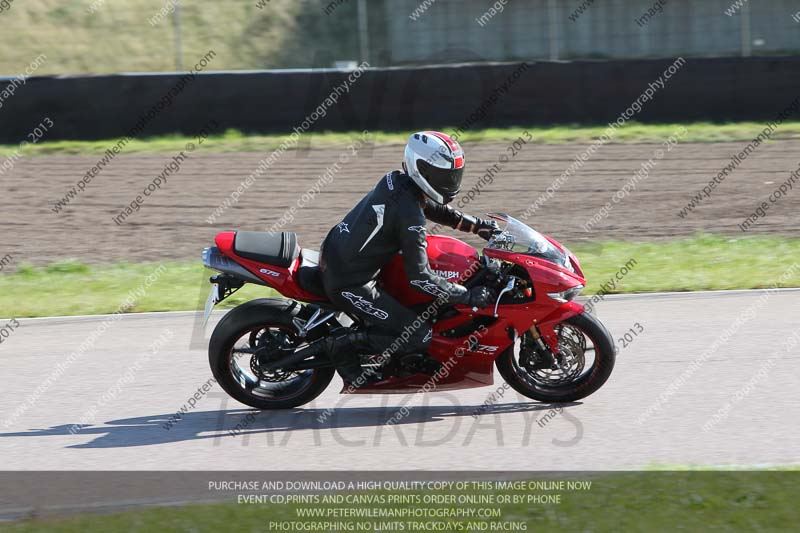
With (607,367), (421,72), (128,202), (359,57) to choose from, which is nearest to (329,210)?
(128,202)

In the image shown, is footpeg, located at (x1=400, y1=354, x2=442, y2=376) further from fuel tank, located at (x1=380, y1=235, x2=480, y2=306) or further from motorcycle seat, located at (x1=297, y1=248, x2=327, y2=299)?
motorcycle seat, located at (x1=297, y1=248, x2=327, y2=299)

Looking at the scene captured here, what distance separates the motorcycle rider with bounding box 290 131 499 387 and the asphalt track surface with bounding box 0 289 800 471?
0.55m

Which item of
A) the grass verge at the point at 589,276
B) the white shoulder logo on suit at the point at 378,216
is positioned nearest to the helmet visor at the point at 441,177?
the white shoulder logo on suit at the point at 378,216

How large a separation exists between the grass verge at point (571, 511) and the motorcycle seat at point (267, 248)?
186 centimetres

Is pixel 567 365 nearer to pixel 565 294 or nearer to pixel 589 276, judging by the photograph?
pixel 565 294

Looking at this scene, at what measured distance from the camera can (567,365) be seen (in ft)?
23.4

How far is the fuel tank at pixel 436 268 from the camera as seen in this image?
700 centimetres

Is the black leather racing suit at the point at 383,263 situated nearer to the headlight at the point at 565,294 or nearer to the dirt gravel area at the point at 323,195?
the headlight at the point at 565,294

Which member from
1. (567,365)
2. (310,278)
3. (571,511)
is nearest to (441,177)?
(310,278)

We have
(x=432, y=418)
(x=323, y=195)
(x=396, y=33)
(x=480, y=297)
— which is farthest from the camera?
(x=396, y=33)

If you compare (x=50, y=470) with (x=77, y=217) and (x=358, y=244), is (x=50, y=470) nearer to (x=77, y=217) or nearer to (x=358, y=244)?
(x=358, y=244)

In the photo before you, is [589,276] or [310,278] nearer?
[310,278]

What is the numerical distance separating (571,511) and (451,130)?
13.8 metres

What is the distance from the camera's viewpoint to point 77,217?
579 inches
